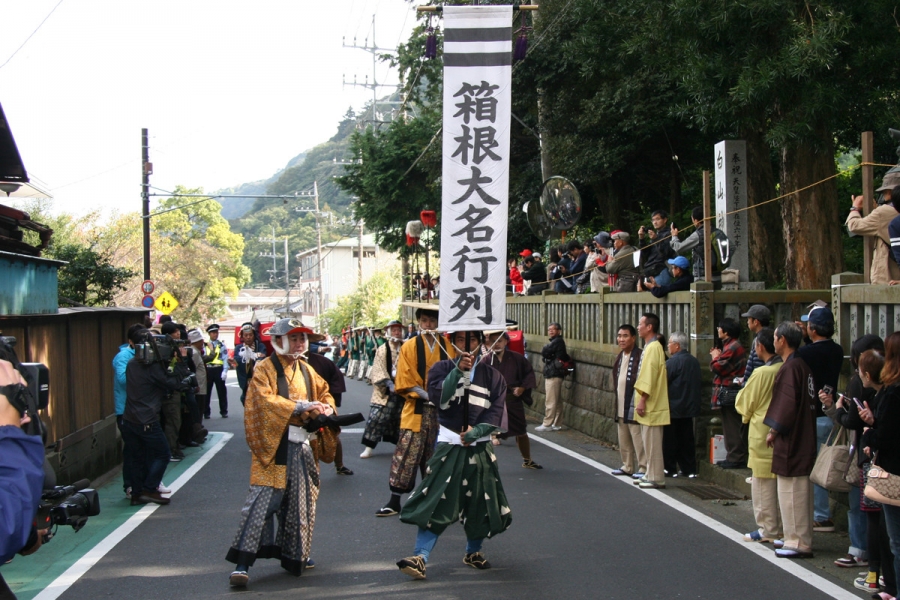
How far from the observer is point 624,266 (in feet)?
46.0

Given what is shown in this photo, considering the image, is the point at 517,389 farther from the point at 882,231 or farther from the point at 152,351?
the point at 882,231

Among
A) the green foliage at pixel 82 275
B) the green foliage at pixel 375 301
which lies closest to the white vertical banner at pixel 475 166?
the green foliage at pixel 82 275

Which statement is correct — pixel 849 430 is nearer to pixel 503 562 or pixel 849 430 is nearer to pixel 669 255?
pixel 503 562

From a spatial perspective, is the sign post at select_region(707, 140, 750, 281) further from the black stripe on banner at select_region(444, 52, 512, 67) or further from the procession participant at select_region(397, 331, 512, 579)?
the procession participant at select_region(397, 331, 512, 579)

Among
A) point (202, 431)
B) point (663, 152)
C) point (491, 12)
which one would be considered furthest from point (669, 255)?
point (663, 152)

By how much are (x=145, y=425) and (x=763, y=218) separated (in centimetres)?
1237

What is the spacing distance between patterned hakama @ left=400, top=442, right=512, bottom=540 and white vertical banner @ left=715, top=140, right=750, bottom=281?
678 cm

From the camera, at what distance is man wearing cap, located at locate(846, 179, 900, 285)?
771 centimetres

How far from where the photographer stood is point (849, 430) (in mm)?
6352

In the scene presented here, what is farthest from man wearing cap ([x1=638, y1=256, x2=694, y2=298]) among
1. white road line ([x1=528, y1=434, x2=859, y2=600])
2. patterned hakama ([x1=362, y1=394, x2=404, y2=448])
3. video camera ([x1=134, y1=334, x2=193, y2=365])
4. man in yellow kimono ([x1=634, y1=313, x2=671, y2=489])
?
video camera ([x1=134, y1=334, x2=193, y2=365])

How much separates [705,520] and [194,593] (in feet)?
14.7

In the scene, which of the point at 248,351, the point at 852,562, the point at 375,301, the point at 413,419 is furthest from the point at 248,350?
the point at 375,301

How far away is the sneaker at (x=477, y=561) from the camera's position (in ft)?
22.1

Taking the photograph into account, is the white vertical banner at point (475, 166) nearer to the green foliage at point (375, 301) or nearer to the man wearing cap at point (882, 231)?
the man wearing cap at point (882, 231)
